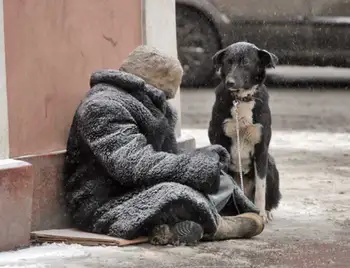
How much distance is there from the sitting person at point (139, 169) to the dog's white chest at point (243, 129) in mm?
458

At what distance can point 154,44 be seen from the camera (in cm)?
677

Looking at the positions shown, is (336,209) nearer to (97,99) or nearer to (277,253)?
(277,253)

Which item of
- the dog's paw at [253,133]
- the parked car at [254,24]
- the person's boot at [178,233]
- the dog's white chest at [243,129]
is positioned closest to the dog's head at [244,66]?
the dog's white chest at [243,129]

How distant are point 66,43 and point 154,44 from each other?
102cm

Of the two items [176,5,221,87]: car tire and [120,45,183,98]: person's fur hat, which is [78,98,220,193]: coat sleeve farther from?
[176,5,221,87]: car tire

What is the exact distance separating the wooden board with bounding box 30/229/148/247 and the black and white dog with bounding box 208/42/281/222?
110 cm

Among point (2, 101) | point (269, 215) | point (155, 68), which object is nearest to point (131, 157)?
point (155, 68)

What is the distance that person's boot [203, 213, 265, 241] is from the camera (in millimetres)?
5637

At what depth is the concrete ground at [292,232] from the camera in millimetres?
5141

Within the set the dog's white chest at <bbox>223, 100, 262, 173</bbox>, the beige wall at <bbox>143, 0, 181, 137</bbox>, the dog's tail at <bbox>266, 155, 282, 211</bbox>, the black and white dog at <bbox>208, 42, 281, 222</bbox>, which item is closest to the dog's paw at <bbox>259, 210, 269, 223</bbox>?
the black and white dog at <bbox>208, 42, 281, 222</bbox>

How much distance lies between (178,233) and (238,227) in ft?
1.48

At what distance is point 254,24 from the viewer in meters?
14.1

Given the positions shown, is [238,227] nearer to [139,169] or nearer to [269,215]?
[139,169]

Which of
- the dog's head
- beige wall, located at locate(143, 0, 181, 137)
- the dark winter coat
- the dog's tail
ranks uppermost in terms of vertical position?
beige wall, located at locate(143, 0, 181, 137)
